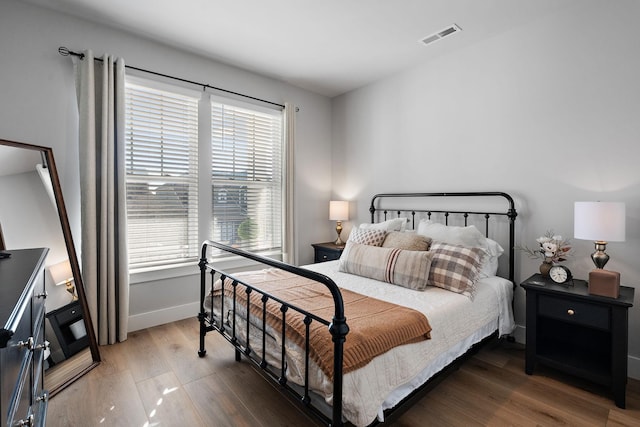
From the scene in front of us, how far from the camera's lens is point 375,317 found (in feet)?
5.41

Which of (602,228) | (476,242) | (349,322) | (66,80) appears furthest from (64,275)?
(602,228)

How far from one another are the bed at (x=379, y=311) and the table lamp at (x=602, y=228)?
59 cm

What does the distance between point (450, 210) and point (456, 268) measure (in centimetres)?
107

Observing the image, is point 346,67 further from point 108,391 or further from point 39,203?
point 108,391

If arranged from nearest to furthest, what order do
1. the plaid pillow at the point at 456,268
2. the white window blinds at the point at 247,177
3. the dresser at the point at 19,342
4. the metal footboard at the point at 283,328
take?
the dresser at the point at 19,342 → the metal footboard at the point at 283,328 → the plaid pillow at the point at 456,268 → the white window blinds at the point at 247,177

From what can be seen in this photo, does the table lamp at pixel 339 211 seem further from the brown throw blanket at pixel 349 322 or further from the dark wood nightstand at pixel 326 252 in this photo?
the brown throw blanket at pixel 349 322

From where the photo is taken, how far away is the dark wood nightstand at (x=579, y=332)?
1.89m

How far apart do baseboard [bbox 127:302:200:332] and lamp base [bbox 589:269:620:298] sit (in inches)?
131

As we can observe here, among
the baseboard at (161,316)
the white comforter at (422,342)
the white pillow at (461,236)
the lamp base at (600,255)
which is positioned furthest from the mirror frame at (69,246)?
the lamp base at (600,255)

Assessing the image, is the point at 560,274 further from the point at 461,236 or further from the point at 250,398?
the point at 250,398

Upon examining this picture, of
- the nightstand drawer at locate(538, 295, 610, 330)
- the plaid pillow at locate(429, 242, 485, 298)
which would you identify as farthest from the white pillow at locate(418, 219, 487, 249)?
the nightstand drawer at locate(538, 295, 610, 330)

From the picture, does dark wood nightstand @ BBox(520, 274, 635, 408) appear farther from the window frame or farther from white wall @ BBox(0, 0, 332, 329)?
white wall @ BBox(0, 0, 332, 329)

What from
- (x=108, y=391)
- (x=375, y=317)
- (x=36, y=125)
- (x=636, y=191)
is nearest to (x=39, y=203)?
(x=36, y=125)

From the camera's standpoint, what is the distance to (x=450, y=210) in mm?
3164
